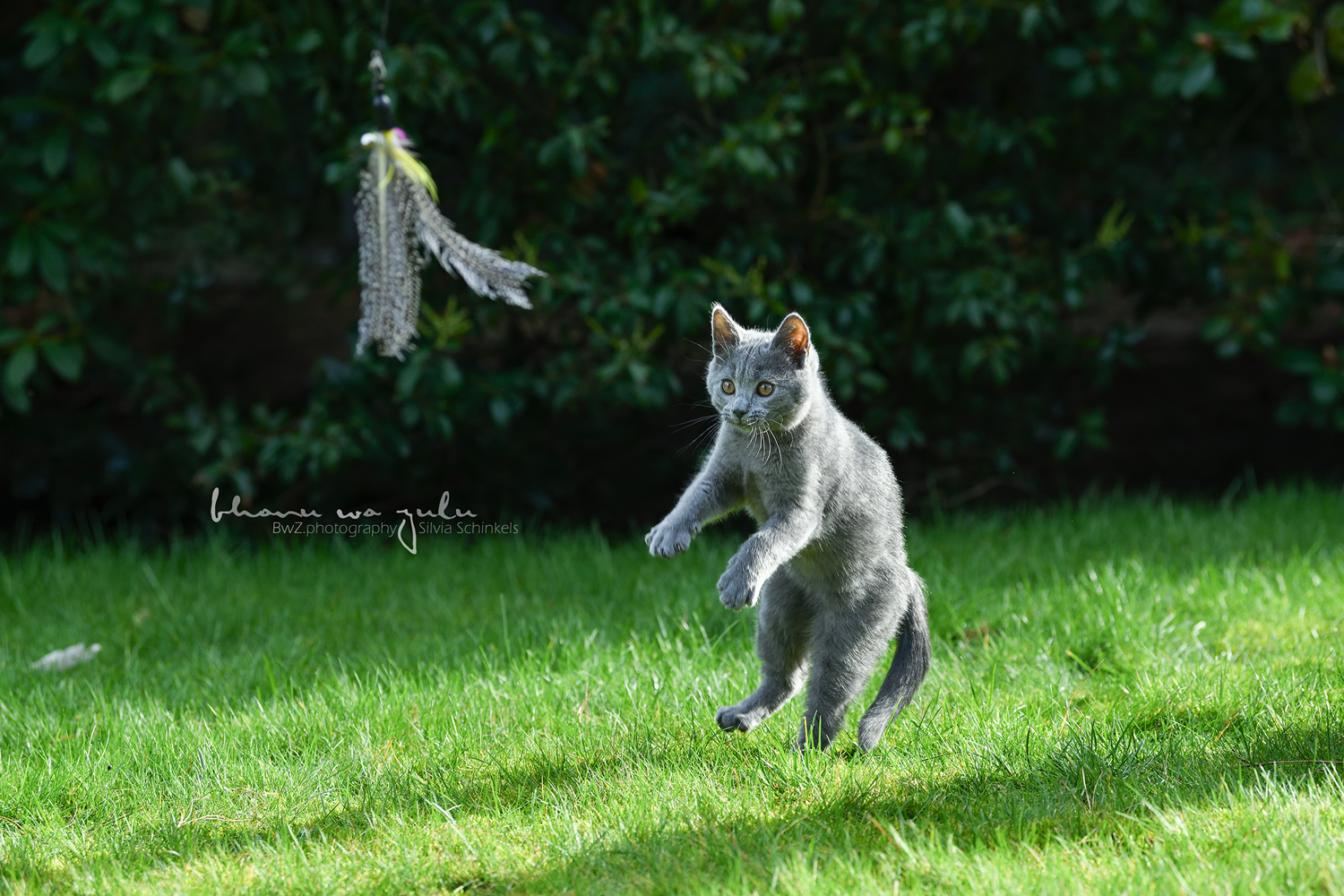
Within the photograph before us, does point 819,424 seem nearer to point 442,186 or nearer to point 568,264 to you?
point 568,264

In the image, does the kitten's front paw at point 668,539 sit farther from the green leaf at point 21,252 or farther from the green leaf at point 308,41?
the green leaf at point 21,252

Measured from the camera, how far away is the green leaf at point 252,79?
13.1 ft

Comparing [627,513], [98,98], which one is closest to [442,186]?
[98,98]

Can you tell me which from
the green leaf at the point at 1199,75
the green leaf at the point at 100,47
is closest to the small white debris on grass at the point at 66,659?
the green leaf at the point at 100,47

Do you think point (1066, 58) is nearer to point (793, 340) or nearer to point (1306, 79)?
point (1306, 79)

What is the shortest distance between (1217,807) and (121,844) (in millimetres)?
2084

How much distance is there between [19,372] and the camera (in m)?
4.27

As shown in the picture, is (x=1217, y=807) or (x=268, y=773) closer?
(x=1217, y=807)

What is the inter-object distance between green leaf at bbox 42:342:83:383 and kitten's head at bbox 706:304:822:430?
2982 mm

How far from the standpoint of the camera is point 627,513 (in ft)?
18.5

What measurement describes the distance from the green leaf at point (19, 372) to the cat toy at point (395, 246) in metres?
2.05

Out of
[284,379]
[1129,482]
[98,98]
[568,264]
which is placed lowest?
[1129,482]

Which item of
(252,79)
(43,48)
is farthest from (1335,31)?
(43,48)

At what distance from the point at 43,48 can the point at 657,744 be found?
3136mm
